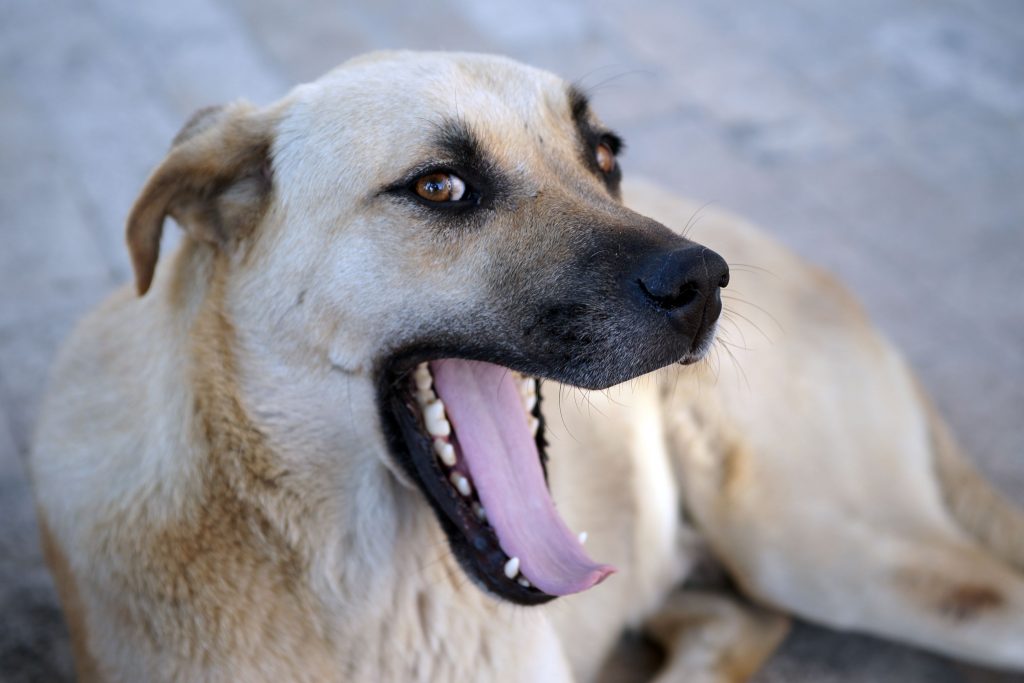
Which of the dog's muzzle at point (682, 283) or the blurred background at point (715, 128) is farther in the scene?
the blurred background at point (715, 128)

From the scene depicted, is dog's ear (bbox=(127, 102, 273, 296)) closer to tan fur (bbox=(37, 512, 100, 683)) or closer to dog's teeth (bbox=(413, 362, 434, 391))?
dog's teeth (bbox=(413, 362, 434, 391))

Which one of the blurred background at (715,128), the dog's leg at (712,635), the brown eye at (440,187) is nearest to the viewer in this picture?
the brown eye at (440,187)

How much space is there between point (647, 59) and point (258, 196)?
3.67 meters

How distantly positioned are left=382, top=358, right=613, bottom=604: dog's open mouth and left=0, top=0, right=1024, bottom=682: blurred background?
3.97 feet

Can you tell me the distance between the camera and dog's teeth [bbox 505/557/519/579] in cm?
195

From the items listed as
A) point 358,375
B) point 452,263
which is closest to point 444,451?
point 358,375

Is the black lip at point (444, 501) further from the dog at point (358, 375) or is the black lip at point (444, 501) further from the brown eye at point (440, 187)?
the brown eye at point (440, 187)

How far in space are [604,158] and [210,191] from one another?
821 millimetres

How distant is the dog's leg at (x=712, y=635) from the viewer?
2.84m

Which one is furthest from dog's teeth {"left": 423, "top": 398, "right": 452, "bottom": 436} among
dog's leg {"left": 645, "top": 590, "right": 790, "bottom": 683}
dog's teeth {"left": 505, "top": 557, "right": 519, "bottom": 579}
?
dog's leg {"left": 645, "top": 590, "right": 790, "bottom": 683}

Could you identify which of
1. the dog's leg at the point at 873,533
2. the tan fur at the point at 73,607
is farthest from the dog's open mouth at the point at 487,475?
the dog's leg at the point at 873,533

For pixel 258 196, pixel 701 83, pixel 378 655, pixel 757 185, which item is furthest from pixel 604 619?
pixel 701 83

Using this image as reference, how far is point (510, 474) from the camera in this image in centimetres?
206

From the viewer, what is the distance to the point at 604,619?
282cm
